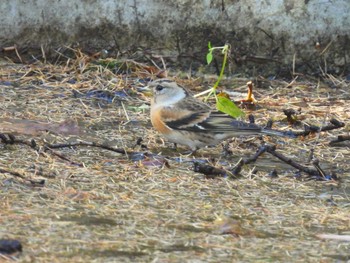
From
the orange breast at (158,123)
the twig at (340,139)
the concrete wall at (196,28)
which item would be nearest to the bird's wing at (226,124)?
the orange breast at (158,123)

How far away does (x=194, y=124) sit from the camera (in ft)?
23.0

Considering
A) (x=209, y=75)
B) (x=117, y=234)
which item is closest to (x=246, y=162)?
(x=117, y=234)

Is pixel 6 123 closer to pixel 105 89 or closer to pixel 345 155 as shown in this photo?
pixel 105 89

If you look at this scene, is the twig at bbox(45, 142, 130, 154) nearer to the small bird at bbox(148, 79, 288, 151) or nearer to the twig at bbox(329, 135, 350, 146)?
the small bird at bbox(148, 79, 288, 151)

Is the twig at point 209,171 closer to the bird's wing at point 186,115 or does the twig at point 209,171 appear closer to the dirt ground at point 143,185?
the dirt ground at point 143,185

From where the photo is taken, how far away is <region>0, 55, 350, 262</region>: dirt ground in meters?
4.47

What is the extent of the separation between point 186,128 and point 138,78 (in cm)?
209

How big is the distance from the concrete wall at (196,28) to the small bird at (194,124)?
195 cm

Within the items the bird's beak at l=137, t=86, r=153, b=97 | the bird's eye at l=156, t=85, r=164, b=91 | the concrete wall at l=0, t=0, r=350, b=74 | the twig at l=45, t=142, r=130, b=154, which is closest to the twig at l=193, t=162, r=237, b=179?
the twig at l=45, t=142, r=130, b=154

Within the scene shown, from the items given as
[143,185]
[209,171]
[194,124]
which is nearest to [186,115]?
[194,124]

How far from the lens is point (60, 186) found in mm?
5418

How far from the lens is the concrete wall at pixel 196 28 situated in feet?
29.6

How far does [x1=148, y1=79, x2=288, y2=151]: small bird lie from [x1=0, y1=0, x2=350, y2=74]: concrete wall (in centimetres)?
→ 195

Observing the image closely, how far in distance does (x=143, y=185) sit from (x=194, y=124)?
58.4 inches
